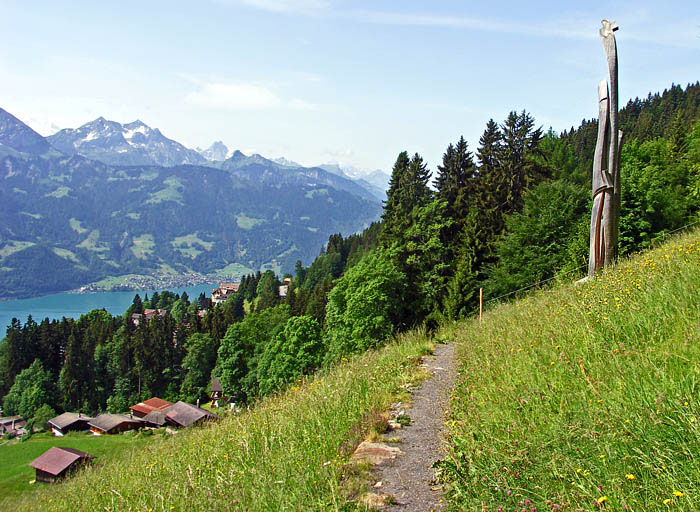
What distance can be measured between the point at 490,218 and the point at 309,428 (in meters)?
31.1

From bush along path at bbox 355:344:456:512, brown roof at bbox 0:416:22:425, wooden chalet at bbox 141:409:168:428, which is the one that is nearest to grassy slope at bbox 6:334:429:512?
bush along path at bbox 355:344:456:512

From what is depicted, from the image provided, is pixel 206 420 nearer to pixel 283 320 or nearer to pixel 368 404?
pixel 368 404

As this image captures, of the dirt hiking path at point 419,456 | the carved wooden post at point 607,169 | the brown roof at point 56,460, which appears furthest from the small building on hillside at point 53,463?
the carved wooden post at point 607,169

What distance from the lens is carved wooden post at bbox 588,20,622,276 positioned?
500 inches

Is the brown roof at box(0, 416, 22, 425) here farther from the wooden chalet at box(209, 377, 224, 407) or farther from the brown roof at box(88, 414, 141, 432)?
the wooden chalet at box(209, 377, 224, 407)

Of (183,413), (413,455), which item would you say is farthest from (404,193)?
(183,413)

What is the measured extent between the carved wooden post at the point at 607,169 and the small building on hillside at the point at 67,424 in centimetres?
7588

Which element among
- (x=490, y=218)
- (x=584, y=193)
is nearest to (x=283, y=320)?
(x=490, y=218)

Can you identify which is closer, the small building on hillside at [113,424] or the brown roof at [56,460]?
the brown roof at [56,460]

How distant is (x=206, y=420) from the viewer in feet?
37.5

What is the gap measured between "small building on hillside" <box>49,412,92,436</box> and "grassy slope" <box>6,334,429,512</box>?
235 feet

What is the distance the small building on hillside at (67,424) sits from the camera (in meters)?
69.2

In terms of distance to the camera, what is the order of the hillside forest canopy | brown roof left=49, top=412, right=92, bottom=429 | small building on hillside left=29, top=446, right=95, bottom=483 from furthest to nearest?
brown roof left=49, top=412, right=92, bottom=429
small building on hillside left=29, top=446, right=95, bottom=483
the hillside forest canopy

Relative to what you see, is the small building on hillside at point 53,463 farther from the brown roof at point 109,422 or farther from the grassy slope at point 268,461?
the grassy slope at point 268,461
